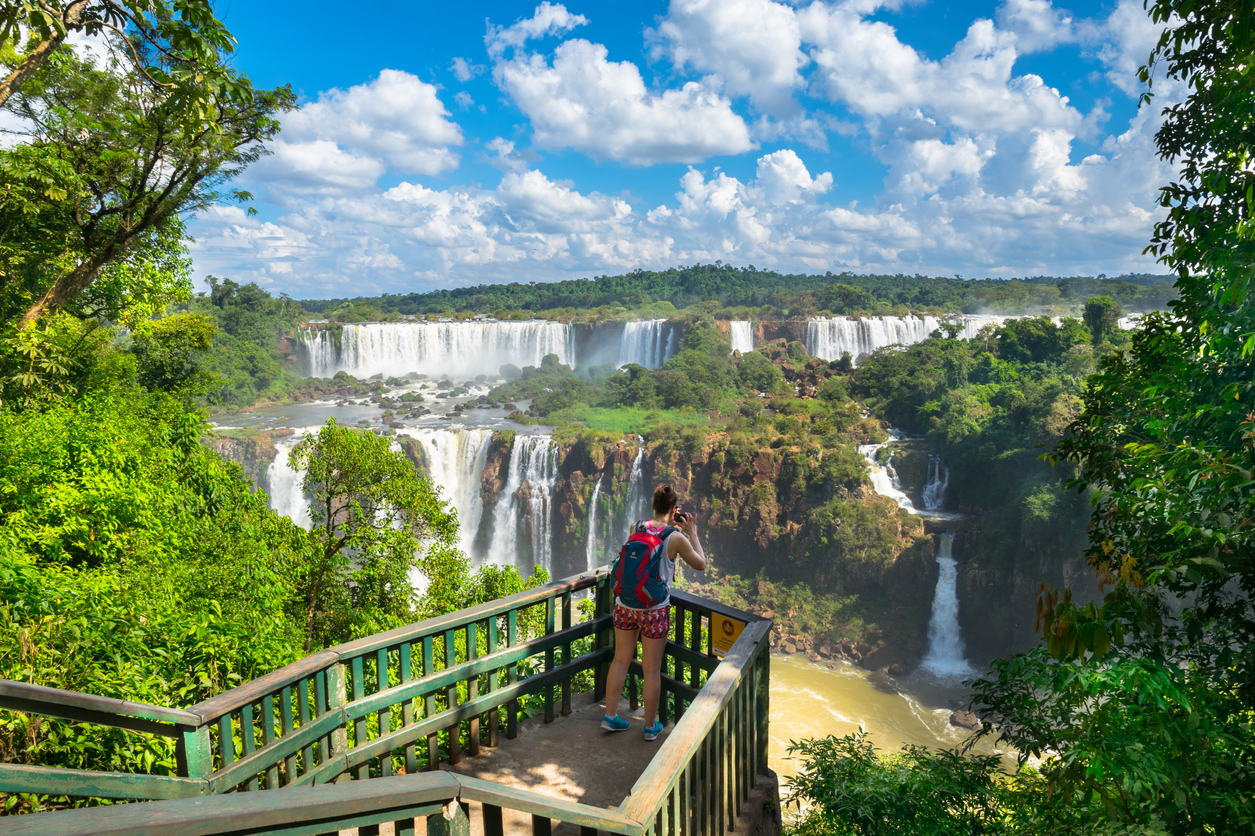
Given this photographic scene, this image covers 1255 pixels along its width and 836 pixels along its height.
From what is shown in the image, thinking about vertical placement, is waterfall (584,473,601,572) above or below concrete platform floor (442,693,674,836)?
below

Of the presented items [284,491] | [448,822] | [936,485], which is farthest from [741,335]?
[448,822]

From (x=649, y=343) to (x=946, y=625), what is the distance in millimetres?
29971

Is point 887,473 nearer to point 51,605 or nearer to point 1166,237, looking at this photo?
point 1166,237

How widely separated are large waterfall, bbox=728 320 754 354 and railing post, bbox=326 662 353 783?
46.6m

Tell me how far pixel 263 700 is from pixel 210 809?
1.76m

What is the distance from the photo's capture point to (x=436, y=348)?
46.6 metres

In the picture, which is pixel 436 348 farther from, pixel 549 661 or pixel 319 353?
pixel 549 661

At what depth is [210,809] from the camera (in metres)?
0.94

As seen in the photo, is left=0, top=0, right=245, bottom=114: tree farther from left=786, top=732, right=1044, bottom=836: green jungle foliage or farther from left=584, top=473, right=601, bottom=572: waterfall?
left=584, top=473, right=601, bottom=572: waterfall

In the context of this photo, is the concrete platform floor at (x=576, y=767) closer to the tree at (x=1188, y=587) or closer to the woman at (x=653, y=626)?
the woman at (x=653, y=626)

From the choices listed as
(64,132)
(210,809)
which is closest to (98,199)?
(64,132)

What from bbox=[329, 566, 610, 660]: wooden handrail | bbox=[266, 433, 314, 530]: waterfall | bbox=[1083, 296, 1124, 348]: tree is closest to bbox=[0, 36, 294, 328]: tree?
bbox=[329, 566, 610, 660]: wooden handrail

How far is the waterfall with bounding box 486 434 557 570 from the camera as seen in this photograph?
98.4 ft

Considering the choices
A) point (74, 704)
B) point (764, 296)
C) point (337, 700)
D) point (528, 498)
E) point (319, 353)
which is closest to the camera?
point (74, 704)
